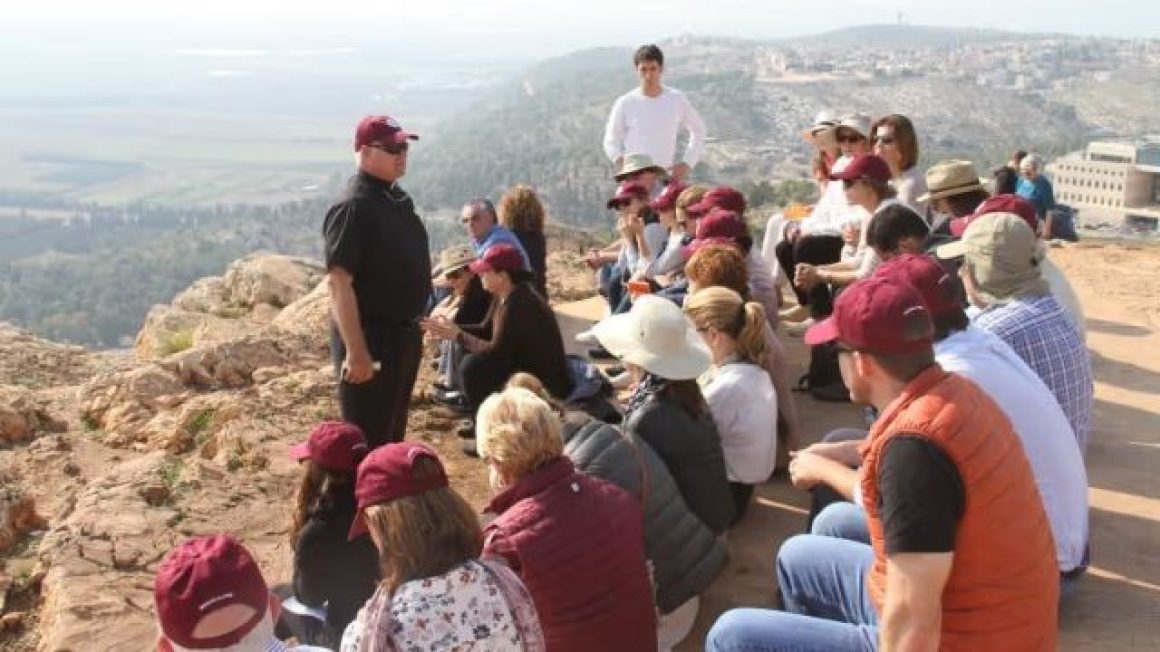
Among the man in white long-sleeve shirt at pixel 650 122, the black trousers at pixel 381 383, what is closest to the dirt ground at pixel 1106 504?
the black trousers at pixel 381 383

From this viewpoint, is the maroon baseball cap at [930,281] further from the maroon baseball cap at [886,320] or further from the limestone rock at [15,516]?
the limestone rock at [15,516]

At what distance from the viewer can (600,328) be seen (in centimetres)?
474

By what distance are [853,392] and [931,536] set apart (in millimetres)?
465

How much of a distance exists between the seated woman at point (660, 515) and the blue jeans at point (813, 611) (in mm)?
398

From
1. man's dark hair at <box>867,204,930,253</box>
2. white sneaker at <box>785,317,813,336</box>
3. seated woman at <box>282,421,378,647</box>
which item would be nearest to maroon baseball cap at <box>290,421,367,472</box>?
seated woman at <box>282,421,378,647</box>

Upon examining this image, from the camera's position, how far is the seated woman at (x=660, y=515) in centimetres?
374

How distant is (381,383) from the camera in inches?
194

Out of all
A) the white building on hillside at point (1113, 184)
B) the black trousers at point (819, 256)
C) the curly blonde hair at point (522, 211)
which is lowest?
the white building on hillside at point (1113, 184)

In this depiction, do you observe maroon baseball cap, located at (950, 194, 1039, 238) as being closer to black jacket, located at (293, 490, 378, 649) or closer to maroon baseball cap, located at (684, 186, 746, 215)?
maroon baseball cap, located at (684, 186, 746, 215)

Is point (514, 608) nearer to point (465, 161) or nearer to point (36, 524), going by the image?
point (36, 524)

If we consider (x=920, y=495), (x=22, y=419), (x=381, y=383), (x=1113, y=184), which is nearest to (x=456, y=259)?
(x=381, y=383)

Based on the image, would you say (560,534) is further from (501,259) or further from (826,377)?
(826,377)

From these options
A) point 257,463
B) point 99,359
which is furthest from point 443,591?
point 99,359

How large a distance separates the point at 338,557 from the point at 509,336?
226 centimetres
